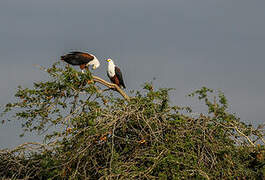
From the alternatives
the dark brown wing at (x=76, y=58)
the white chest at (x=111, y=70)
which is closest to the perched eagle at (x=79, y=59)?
the dark brown wing at (x=76, y=58)

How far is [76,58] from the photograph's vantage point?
427 inches

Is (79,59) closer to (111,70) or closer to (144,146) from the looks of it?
(111,70)

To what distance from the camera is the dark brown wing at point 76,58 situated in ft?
35.4

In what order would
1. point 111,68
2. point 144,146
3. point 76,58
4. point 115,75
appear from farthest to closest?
point 111,68 → point 115,75 → point 76,58 → point 144,146

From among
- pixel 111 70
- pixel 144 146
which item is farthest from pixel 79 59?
pixel 144 146

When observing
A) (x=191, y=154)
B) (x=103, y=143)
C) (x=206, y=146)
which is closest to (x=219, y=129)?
(x=206, y=146)

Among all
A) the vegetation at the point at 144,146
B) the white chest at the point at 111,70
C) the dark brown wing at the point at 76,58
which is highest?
the white chest at the point at 111,70

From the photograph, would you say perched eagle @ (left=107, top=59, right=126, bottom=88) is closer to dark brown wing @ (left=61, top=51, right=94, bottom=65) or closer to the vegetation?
dark brown wing @ (left=61, top=51, right=94, bottom=65)

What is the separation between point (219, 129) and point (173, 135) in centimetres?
111

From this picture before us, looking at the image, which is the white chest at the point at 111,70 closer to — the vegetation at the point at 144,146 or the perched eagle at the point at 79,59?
the perched eagle at the point at 79,59

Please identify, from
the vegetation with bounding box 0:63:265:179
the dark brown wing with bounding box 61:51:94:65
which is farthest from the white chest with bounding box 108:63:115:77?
the vegetation with bounding box 0:63:265:179

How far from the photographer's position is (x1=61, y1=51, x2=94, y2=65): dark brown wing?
10.8 metres

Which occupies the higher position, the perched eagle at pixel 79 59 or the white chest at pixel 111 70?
A: the white chest at pixel 111 70

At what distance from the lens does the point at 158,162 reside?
237 inches
